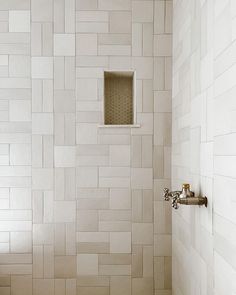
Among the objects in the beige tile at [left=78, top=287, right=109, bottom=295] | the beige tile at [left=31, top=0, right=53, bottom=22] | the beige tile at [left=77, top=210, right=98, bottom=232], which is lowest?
the beige tile at [left=78, top=287, right=109, bottom=295]

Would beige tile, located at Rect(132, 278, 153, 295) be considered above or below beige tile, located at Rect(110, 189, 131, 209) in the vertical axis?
below

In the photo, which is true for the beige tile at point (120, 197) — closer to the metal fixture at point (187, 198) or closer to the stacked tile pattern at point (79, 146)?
the stacked tile pattern at point (79, 146)

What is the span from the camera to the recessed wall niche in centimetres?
229

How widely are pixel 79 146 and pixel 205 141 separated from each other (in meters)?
0.95

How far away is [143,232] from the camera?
7.29 feet

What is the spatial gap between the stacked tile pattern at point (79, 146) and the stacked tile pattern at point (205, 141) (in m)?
0.16

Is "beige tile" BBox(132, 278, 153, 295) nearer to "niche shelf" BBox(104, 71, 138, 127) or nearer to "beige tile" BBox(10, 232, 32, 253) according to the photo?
"beige tile" BBox(10, 232, 32, 253)

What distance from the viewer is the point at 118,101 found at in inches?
90.7

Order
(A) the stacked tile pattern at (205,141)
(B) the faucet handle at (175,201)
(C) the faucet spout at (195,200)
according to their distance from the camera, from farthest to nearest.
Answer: (B) the faucet handle at (175,201)
(C) the faucet spout at (195,200)
(A) the stacked tile pattern at (205,141)

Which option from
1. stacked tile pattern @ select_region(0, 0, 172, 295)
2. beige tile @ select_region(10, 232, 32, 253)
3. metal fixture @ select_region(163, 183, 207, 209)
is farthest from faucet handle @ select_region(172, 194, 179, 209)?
beige tile @ select_region(10, 232, 32, 253)

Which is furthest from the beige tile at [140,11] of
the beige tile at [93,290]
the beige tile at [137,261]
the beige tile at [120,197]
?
the beige tile at [93,290]

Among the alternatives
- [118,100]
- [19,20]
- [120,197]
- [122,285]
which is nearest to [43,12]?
[19,20]

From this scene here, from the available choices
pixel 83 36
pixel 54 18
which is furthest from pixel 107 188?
pixel 54 18

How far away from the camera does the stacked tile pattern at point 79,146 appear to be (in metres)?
2.20
